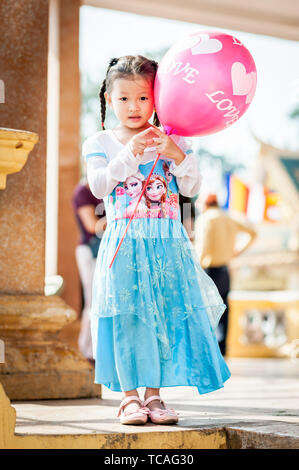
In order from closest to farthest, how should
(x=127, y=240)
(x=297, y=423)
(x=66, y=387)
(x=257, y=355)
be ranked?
(x=297, y=423)
(x=127, y=240)
(x=66, y=387)
(x=257, y=355)

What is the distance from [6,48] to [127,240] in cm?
114

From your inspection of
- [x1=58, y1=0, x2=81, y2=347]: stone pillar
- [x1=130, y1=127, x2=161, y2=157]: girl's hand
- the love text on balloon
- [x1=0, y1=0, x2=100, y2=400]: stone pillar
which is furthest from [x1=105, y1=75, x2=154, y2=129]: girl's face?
[x1=58, y1=0, x2=81, y2=347]: stone pillar

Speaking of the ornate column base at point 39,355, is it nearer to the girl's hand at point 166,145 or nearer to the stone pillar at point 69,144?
the girl's hand at point 166,145

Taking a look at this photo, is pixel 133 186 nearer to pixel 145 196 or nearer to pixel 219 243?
pixel 145 196

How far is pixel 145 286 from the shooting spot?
2324mm

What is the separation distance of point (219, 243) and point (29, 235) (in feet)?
10.5

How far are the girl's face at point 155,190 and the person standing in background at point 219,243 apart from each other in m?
3.56

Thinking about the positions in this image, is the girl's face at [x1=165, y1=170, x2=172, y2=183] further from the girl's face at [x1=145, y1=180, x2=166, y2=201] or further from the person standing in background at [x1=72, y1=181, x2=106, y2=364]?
the person standing in background at [x1=72, y1=181, x2=106, y2=364]

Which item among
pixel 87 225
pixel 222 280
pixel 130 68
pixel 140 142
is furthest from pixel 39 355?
pixel 222 280

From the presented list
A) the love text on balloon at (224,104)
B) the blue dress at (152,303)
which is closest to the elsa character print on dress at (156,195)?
the blue dress at (152,303)

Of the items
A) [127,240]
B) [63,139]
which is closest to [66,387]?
[127,240]

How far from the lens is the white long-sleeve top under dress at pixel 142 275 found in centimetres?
232
